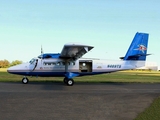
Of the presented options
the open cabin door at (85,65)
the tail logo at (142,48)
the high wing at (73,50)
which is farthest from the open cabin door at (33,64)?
the tail logo at (142,48)

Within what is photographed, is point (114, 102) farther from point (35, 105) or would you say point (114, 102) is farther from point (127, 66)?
point (127, 66)

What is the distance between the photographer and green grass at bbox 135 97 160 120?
1001 cm

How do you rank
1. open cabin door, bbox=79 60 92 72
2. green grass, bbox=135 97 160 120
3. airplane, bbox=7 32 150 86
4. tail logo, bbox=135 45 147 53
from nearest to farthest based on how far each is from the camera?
green grass, bbox=135 97 160 120 → airplane, bbox=7 32 150 86 → open cabin door, bbox=79 60 92 72 → tail logo, bbox=135 45 147 53

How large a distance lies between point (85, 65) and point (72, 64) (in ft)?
4.97

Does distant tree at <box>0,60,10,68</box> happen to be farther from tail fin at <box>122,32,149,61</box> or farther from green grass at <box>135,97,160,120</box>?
green grass at <box>135,97,160,120</box>

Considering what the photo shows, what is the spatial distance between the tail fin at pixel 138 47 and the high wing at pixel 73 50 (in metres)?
6.20

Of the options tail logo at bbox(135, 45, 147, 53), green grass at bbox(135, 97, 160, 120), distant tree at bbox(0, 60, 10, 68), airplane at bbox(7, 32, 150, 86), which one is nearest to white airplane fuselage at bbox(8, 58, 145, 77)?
airplane at bbox(7, 32, 150, 86)

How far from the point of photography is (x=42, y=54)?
80.6 ft

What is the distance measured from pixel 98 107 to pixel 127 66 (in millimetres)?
14891

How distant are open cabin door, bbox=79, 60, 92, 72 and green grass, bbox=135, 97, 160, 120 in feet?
43.4

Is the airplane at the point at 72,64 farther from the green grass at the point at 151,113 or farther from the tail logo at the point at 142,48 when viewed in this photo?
the green grass at the point at 151,113

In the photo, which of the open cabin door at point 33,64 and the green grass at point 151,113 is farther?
the open cabin door at point 33,64

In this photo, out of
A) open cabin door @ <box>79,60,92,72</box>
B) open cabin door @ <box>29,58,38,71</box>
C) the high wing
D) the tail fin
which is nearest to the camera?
the high wing

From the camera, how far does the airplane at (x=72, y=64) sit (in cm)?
2382
